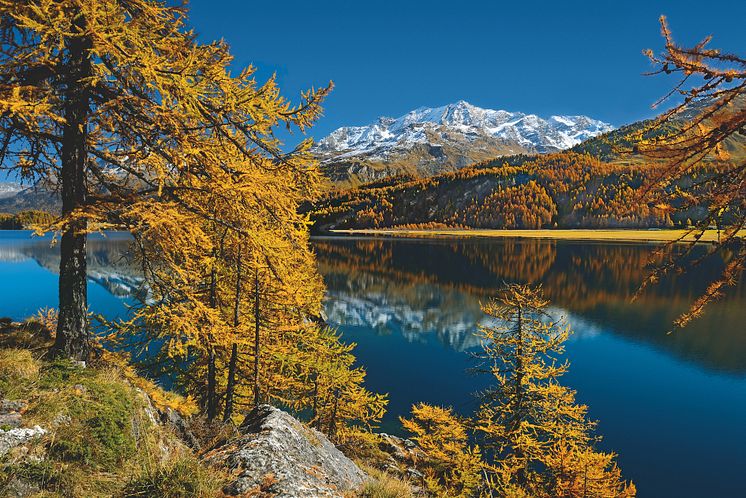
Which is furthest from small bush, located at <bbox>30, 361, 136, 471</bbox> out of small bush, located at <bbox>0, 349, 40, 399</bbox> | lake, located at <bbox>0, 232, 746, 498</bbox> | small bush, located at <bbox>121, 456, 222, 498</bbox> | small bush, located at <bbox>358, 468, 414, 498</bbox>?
small bush, located at <bbox>358, 468, 414, 498</bbox>

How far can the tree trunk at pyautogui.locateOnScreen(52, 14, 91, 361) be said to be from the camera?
23.0ft

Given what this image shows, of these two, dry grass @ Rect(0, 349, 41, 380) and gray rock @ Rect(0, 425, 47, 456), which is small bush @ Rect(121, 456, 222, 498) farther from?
dry grass @ Rect(0, 349, 41, 380)

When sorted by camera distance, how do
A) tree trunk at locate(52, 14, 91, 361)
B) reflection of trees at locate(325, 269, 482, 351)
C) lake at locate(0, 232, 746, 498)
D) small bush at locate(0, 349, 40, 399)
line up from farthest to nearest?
1. reflection of trees at locate(325, 269, 482, 351)
2. lake at locate(0, 232, 746, 498)
3. tree trunk at locate(52, 14, 91, 361)
4. small bush at locate(0, 349, 40, 399)

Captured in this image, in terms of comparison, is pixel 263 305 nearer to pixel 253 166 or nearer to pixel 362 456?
pixel 362 456

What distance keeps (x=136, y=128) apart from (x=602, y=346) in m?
39.3

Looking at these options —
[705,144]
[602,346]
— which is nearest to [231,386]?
[705,144]

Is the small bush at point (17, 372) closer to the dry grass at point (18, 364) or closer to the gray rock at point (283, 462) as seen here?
the dry grass at point (18, 364)

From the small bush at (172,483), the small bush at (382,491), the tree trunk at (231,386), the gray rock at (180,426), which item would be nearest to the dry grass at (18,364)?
the gray rock at (180,426)

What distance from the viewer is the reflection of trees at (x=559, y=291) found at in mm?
37250

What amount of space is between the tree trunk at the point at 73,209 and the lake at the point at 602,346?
2.70 ft

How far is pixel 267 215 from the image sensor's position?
27.3 ft

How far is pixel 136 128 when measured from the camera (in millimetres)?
6961

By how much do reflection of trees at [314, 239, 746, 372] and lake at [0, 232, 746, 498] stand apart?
0.22 meters

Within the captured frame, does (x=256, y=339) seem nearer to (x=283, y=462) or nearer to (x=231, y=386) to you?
(x=231, y=386)
